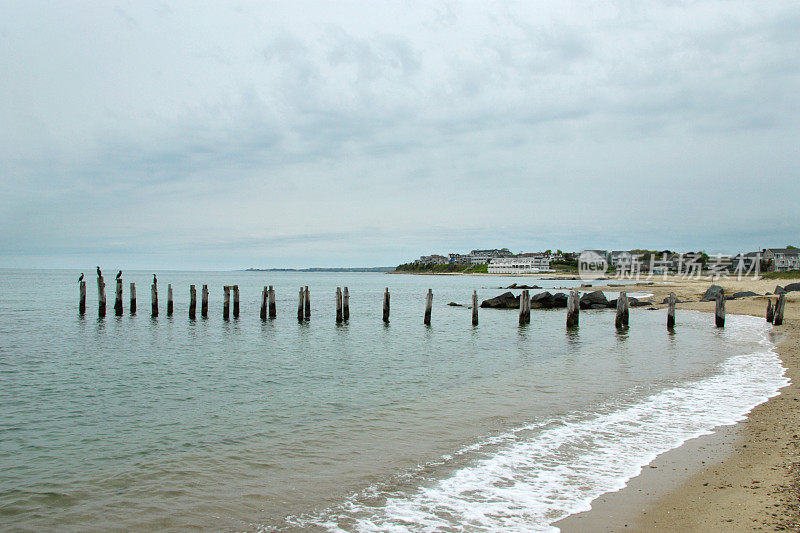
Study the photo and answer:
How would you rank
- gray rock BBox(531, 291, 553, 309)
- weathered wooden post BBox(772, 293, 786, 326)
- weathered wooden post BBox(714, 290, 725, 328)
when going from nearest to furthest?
weathered wooden post BBox(772, 293, 786, 326) → weathered wooden post BBox(714, 290, 725, 328) → gray rock BBox(531, 291, 553, 309)

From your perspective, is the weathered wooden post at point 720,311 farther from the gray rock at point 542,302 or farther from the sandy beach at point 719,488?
the sandy beach at point 719,488

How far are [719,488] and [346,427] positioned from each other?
5.93 meters

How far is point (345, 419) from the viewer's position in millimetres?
10391

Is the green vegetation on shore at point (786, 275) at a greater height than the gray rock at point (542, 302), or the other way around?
the green vegetation on shore at point (786, 275)

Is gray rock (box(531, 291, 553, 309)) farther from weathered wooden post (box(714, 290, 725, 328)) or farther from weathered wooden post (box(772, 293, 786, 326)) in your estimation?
weathered wooden post (box(772, 293, 786, 326))

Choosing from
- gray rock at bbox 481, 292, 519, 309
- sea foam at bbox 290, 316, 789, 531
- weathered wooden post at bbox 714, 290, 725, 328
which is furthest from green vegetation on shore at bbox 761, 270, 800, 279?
sea foam at bbox 290, 316, 789, 531

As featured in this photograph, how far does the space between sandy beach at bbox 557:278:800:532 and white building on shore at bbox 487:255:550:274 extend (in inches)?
6855

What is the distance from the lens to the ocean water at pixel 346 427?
624cm

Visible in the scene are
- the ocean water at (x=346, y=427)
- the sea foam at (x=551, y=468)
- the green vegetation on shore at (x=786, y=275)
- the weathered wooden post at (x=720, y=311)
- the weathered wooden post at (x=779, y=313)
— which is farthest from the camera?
the green vegetation on shore at (x=786, y=275)

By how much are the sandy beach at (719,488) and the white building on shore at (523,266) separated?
174128mm

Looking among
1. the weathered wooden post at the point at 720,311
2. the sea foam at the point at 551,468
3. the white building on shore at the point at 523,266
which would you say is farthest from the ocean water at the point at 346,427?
the white building on shore at the point at 523,266

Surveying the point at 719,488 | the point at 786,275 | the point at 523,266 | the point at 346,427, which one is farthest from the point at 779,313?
the point at 523,266

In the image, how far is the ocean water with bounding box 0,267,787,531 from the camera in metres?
6.24

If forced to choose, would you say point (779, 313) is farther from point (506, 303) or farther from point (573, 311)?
point (506, 303)
